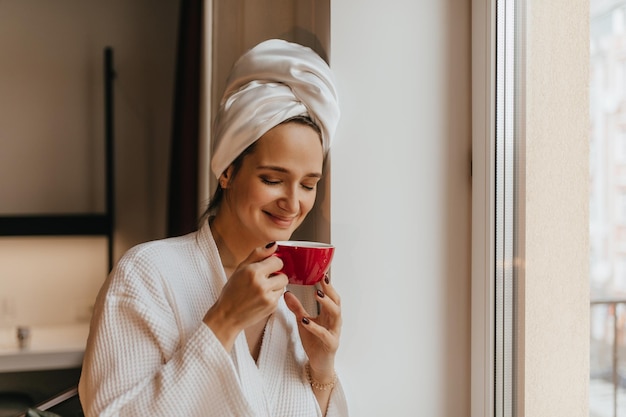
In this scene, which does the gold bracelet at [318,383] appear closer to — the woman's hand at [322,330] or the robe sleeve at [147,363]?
the woman's hand at [322,330]

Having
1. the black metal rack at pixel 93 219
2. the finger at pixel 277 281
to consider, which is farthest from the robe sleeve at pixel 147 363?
the black metal rack at pixel 93 219

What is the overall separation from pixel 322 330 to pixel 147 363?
0.30 metres

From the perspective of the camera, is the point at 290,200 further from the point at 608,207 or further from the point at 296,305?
the point at 608,207

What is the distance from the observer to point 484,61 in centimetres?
119

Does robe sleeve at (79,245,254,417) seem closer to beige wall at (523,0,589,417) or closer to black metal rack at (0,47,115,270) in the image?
beige wall at (523,0,589,417)

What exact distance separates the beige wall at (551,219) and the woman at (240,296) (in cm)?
40

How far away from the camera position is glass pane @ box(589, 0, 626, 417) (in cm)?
98

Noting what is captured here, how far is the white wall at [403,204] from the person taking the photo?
117cm

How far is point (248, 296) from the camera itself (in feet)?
2.84

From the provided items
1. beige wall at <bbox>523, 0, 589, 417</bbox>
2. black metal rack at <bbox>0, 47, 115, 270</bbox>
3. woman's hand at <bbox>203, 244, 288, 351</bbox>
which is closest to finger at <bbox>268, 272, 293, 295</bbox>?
woman's hand at <bbox>203, 244, 288, 351</bbox>

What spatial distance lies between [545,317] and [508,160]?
0.31m

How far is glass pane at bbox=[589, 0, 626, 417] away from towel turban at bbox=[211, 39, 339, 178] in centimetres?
46

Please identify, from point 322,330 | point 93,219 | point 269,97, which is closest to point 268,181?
point 269,97

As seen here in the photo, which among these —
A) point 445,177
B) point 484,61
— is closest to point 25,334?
point 445,177
